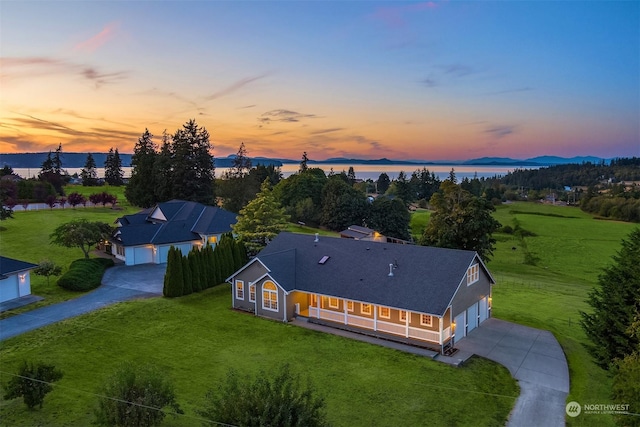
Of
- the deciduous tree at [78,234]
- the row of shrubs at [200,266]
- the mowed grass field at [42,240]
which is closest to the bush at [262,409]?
the row of shrubs at [200,266]

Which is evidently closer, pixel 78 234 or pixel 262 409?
pixel 262 409

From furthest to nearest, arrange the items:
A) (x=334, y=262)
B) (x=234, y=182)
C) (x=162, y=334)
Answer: (x=234, y=182), (x=334, y=262), (x=162, y=334)

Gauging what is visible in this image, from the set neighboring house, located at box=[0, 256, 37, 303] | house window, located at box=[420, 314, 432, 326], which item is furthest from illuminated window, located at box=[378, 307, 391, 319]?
neighboring house, located at box=[0, 256, 37, 303]

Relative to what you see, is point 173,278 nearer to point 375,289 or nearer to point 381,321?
point 375,289

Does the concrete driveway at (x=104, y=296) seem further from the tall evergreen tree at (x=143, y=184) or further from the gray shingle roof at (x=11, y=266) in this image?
the tall evergreen tree at (x=143, y=184)

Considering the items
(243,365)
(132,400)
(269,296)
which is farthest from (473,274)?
(132,400)

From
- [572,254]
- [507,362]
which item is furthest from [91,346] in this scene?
[572,254]

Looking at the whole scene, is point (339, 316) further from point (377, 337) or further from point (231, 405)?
point (231, 405)
